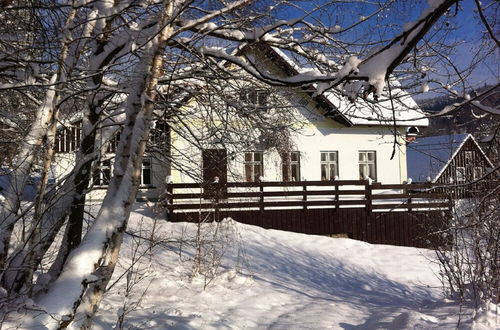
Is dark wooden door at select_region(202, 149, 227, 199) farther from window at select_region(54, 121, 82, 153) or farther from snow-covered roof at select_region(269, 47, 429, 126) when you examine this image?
window at select_region(54, 121, 82, 153)

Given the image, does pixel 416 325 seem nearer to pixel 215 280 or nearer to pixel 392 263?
pixel 215 280

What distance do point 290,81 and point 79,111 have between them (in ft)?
18.0

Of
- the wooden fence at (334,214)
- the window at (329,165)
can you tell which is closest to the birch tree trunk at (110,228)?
the wooden fence at (334,214)

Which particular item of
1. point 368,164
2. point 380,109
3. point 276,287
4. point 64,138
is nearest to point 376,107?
point 380,109

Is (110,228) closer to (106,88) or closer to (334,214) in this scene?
(106,88)

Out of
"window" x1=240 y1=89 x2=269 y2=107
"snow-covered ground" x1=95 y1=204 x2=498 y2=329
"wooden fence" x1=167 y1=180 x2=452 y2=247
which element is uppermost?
"window" x1=240 y1=89 x2=269 y2=107

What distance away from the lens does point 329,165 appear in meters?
19.0

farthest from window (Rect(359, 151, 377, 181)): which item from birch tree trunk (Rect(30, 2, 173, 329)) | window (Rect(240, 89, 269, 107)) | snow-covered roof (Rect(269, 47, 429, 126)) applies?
birch tree trunk (Rect(30, 2, 173, 329))

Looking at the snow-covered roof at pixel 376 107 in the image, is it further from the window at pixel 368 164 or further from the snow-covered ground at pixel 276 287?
the window at pixel 368 164

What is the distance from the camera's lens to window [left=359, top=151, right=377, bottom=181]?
63.3 feet

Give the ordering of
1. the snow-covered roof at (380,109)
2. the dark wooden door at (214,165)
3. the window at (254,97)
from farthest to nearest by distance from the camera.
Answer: the dark wooden door at (214,165), the window at (254,97), the snow-covered roof at (380,109)

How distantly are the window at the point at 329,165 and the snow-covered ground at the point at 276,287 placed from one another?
18.9ft

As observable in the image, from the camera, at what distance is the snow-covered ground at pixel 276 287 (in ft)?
21.2

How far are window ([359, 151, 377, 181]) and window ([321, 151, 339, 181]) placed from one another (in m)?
1.02
